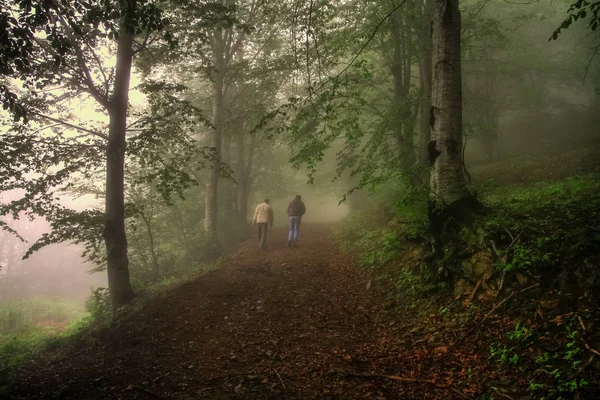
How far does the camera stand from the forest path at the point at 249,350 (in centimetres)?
429

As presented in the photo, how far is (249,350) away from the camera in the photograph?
5391 millimetres

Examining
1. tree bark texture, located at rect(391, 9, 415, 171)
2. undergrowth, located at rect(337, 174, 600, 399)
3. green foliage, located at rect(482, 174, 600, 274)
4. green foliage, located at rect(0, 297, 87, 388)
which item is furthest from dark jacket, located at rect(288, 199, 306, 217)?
green foliage, located at rect(0, 297, 87, 388)

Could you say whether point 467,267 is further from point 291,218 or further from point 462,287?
point 291,218

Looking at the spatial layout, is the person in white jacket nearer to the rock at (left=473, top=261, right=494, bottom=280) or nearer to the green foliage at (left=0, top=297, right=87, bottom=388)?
the green foliage at (left=0, top=297, right=87, bottom=388)

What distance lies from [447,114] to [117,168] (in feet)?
29.6

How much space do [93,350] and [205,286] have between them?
291 centimetres

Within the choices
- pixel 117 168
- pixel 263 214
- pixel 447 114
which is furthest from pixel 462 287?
pixel 263 214

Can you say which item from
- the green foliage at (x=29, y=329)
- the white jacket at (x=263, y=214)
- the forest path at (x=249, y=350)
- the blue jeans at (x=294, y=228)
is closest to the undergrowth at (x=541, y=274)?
the forest path at (x=249, y=350)

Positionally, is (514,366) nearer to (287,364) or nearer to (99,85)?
(287,364)

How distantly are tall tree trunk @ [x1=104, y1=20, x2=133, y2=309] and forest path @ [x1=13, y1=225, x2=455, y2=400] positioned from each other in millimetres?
2093

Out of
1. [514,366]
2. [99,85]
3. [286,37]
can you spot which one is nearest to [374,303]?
[514,366]

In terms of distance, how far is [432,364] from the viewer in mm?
4266

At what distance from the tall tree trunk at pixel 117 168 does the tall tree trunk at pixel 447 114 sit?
8558 millimetres

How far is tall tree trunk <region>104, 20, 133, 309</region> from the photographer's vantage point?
9828 mm
